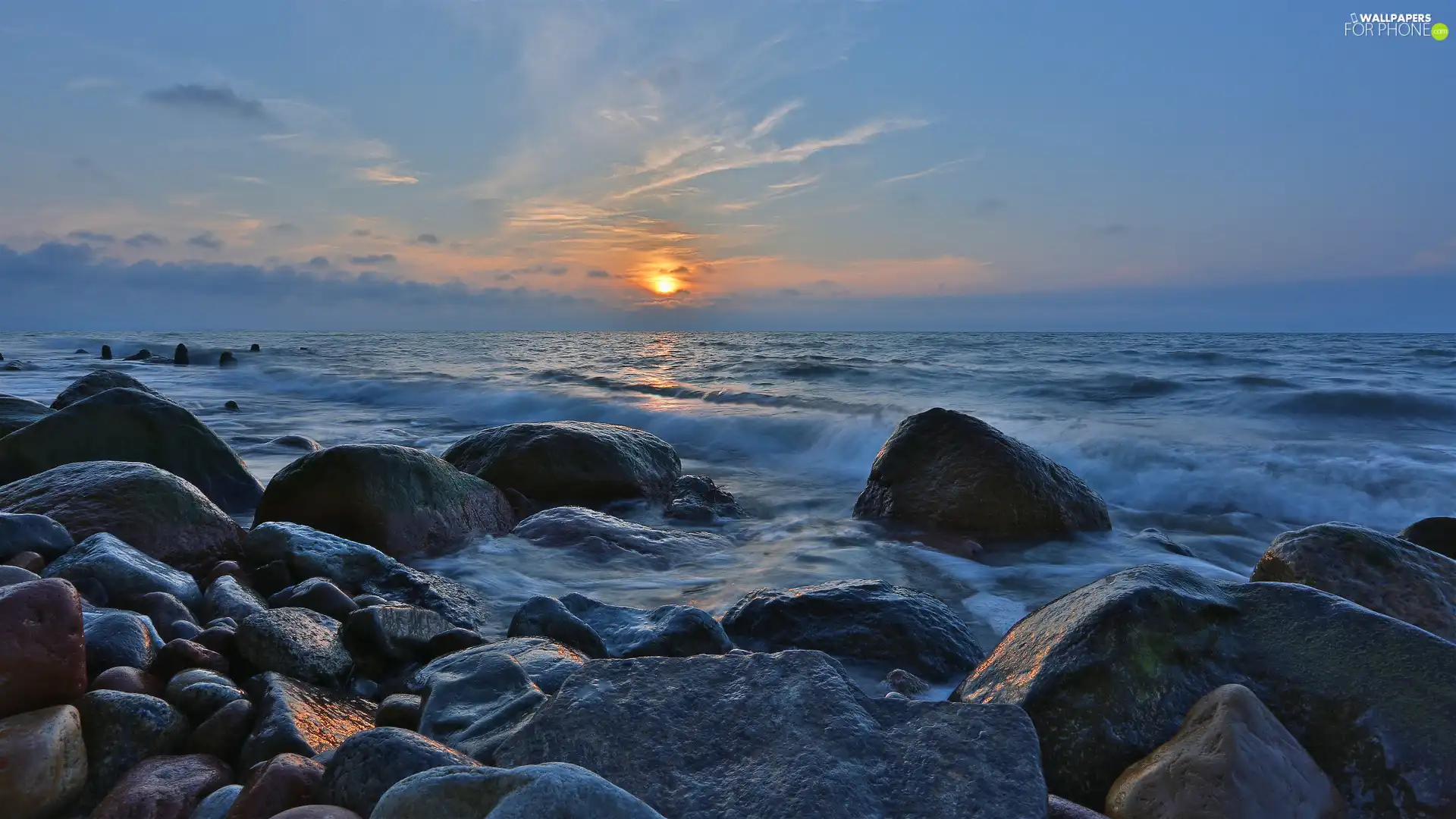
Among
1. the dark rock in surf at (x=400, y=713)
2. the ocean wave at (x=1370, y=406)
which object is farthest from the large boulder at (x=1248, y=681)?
the ocean wave at (x=1370, y=406)

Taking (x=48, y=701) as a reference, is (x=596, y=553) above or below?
below

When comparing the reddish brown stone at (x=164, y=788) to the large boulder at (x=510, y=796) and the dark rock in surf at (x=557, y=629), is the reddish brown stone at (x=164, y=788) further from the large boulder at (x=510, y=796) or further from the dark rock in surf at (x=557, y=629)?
the dark rock in surf at (x=557, y=629)

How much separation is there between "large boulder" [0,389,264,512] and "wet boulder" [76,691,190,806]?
3475 mm

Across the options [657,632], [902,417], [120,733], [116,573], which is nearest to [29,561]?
[116,573]

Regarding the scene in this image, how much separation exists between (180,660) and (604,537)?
3035 millimetres

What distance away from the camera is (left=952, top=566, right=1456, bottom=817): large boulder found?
194 cm

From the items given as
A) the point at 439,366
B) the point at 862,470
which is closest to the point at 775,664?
the point at 862,470

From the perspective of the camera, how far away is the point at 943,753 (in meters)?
1.75

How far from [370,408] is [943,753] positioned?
48.2ft

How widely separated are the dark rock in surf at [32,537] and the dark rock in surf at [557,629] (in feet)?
5.65

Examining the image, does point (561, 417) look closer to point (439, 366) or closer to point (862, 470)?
point (862, 470)

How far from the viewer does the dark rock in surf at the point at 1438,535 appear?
5.00 metres

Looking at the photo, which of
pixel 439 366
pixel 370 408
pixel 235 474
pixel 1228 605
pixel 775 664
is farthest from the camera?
pixel 439 366

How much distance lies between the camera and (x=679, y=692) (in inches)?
76.3
